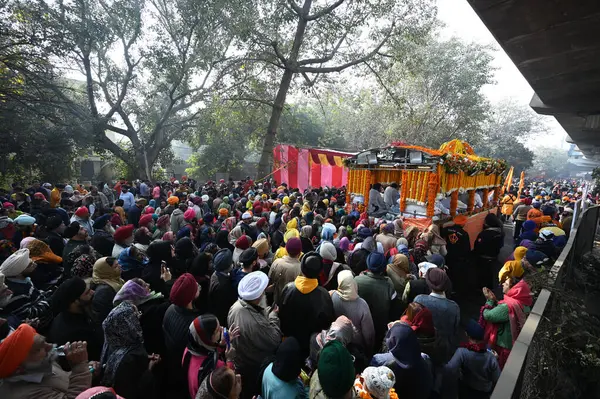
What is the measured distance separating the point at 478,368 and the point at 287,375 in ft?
6.09

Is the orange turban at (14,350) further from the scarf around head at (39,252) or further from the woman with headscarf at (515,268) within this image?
the woman with headscarf at (515,268)

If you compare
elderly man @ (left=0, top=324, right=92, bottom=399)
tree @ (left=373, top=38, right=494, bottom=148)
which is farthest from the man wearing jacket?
tree @ (left=373, top=38, right=494, bottom=148)

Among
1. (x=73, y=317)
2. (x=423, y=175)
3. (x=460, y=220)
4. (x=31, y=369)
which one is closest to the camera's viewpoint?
(x=31, y=369)

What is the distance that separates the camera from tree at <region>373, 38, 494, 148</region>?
24.4 meters

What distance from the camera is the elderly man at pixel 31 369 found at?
167cm

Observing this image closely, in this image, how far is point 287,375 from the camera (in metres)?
2.03

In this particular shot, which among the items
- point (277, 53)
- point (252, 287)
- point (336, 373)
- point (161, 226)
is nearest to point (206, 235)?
point (161, 226)

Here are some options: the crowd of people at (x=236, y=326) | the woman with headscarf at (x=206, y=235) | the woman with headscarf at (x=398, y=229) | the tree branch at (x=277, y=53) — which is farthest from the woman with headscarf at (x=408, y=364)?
the tree branch at (x=277, y=53)

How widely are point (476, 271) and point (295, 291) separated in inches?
216

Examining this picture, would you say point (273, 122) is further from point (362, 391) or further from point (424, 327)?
point (362, 391)

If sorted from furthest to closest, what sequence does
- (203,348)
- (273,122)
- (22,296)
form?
1. (273,122)
2. (22,296)
3. (203,348)

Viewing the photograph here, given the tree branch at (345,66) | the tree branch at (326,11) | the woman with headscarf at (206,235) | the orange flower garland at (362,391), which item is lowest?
the woman with headscarf at (206,235)

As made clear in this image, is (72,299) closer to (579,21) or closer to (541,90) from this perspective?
(579,21)

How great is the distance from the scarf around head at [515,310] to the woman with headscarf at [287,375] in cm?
251
